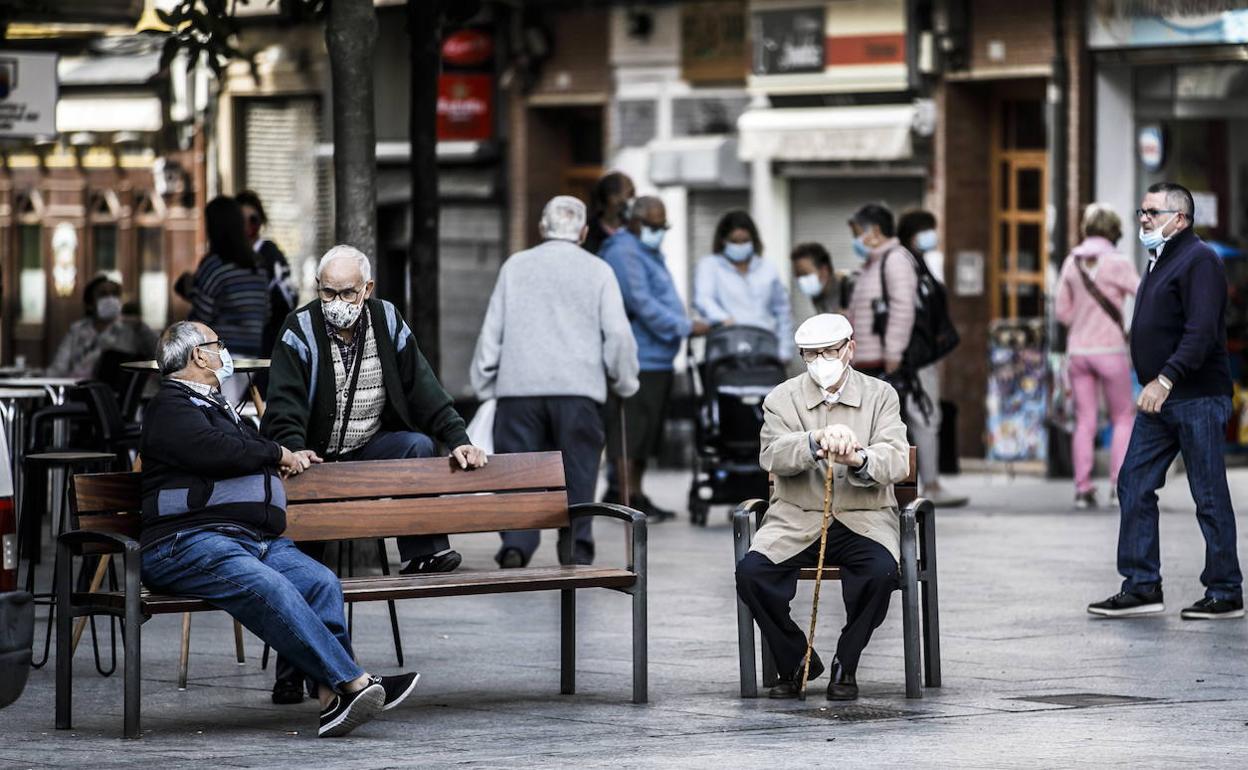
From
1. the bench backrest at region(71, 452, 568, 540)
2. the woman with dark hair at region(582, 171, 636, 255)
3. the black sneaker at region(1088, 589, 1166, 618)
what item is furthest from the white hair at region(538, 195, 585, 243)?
the bench backrest at region(71, 452, 568, 540)

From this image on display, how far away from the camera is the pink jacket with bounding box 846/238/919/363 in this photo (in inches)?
655

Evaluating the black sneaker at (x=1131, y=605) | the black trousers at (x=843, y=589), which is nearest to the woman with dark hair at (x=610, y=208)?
the black sneaker at (x=1131, y=605)

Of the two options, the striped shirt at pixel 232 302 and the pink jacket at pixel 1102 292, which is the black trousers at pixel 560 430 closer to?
the striped shirt at pixel 232 302

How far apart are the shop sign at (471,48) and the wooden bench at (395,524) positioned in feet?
52.4

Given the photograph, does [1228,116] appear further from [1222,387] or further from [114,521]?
[114,521]

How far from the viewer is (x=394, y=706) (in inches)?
364

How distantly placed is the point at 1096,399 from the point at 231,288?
599 centimetres

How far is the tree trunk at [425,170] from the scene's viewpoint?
48.5 ft

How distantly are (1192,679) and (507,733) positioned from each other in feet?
8.80

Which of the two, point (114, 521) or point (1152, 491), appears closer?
point (114, 521)

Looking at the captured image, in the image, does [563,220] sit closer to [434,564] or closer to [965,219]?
[434,564]

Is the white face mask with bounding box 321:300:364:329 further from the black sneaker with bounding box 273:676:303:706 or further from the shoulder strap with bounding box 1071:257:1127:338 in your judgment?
the shoulder strap with bounding box 1071:257:1127:338

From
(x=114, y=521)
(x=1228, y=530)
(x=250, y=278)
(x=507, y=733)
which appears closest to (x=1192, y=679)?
(x=1228, y=530)

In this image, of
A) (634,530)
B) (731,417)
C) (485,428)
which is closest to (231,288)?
(485,428)
